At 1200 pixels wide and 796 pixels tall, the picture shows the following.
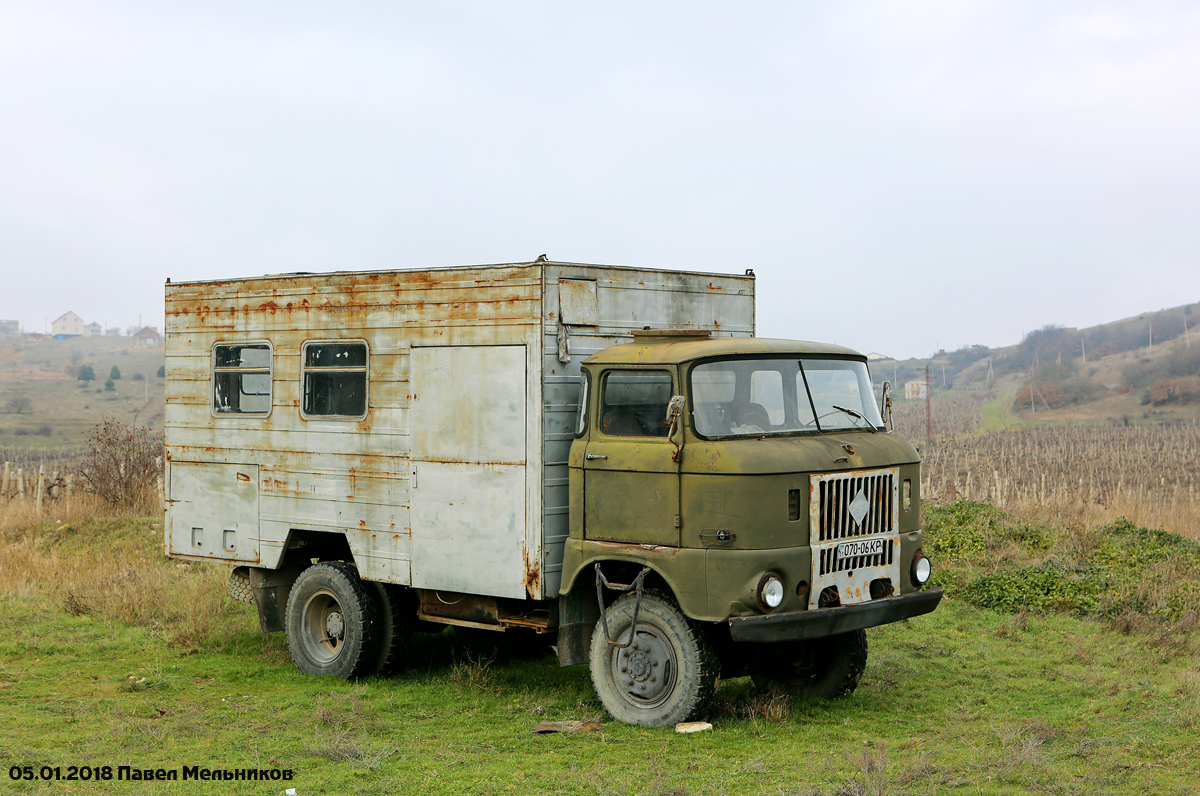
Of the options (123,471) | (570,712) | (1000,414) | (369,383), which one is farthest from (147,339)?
(570,712)

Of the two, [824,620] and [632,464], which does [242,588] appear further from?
[824,620]

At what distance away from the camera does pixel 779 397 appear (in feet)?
27.0

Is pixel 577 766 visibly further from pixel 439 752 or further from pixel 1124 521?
pixel 1124 521

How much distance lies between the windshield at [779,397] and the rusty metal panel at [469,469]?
1.54 meters

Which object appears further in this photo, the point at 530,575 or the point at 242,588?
the point at 242,588

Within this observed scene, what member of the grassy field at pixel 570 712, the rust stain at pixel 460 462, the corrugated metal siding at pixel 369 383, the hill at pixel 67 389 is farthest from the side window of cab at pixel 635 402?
the hill at pixel 67 389

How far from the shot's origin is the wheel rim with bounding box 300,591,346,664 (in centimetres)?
1006

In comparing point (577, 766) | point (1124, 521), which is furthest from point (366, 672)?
point (1124, 521)

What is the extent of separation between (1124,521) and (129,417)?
61.3 metres

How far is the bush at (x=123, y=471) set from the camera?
20188 mm

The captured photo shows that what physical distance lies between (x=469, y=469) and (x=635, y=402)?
163 centimetres

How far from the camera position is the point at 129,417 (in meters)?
65.6

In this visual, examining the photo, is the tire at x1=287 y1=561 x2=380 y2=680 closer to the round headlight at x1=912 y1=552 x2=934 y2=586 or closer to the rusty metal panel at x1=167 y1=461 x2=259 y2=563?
the rusty metal panel at x1=167 y1=461 x2=259 y2=563

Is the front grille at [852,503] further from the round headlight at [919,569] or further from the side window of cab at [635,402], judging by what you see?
the side window of cab at [635,402]
